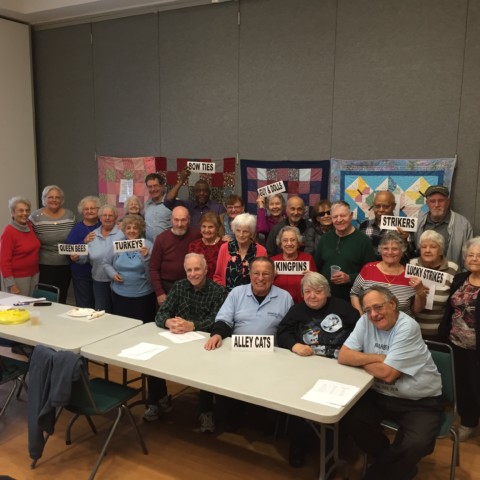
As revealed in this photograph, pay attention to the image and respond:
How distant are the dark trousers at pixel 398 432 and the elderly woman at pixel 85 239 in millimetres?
2781

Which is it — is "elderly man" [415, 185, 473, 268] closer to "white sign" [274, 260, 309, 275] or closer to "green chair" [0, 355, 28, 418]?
"white sign" [274, 260, 309, 275]

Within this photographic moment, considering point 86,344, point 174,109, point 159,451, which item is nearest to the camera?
point 86,344

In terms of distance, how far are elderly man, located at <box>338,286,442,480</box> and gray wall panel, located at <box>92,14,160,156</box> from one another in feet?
12.5

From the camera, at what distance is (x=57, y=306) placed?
3754mm

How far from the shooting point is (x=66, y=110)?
634 centimetres

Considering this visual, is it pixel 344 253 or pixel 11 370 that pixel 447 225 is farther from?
pixel 11 370

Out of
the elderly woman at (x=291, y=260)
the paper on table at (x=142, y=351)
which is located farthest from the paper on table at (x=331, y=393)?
the elderly woman at (x=291, y=260)

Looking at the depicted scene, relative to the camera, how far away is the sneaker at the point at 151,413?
3.51 meters

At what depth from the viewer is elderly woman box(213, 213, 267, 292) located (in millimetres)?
3576

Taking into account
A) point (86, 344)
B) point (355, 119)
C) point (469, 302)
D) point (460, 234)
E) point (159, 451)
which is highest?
point (355, 119)

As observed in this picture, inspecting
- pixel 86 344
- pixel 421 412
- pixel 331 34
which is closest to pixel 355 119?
pixel 331 34

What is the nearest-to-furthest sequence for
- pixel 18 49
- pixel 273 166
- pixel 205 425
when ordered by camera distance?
pixel 205 425 < pixel 273 166 < pixel 18 49

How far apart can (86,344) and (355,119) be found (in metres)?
3.07

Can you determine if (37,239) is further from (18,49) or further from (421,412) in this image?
(421,412)
